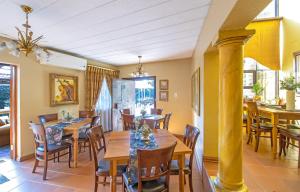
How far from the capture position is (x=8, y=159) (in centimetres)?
351

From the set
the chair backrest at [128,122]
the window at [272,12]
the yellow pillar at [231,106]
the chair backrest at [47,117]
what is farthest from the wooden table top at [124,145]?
the window at [272,12]

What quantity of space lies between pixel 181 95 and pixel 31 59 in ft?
13.5

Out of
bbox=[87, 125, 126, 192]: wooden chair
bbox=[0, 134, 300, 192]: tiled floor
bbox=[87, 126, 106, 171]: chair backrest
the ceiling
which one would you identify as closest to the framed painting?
the ceiling

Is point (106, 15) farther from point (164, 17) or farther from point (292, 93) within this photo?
point (292, 93)

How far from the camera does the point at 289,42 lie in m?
4.48

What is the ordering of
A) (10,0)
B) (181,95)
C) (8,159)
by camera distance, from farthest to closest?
(181,95), (8,159), (10,0)

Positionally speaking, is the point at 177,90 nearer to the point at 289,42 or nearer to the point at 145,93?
the point at 145,93

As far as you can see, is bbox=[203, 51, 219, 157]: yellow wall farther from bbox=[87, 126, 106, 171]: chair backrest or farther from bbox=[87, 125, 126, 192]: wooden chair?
bbox=[87, 126, 106, 171]: chair backrest

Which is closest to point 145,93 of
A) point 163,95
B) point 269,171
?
point 163,95

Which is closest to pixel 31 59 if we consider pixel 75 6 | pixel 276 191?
pixel 75 6

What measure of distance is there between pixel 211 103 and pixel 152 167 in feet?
5.26

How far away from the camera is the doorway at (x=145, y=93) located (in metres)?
5.86

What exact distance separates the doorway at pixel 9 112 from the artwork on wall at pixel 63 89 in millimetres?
727

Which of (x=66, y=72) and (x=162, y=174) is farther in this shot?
(x=66, y=72)
